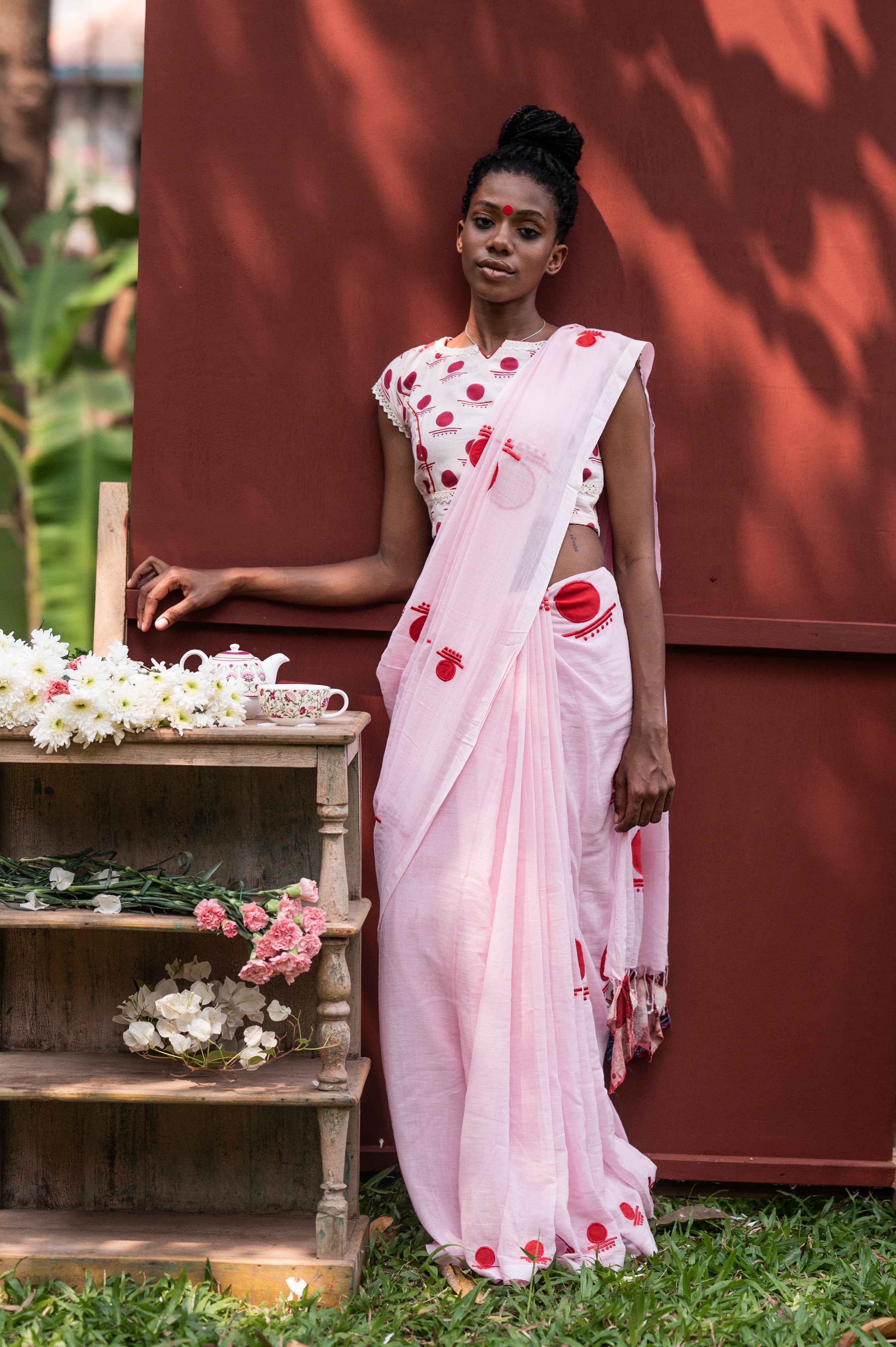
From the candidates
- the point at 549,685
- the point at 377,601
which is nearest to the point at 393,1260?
the point at 549,685

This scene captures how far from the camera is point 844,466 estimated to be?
2832mm

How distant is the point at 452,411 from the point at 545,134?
0.69 metres

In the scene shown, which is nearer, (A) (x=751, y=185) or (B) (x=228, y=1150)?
(B) (x=228, y=1150)

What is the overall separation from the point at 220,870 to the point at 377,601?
749 mm

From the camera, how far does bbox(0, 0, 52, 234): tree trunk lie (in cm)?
567

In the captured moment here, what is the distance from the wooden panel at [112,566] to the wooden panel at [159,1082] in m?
0.95

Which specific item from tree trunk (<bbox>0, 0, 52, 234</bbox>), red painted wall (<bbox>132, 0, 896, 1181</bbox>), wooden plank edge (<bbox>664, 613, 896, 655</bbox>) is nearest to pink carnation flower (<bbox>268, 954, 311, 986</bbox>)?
red painted wall (<bbox>132, 0, 896, 1181</bbox>)

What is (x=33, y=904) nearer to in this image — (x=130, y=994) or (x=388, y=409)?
(x=130, y=994)

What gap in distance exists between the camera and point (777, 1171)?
2.82m

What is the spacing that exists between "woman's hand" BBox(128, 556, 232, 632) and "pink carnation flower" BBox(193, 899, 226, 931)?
79cm

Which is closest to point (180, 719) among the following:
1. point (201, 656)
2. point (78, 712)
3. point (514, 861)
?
point (78, 712)

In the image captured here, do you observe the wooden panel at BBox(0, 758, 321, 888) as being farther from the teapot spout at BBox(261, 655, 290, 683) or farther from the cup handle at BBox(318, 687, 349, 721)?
the teapot spout at BBox(261, 655, 290, 683)

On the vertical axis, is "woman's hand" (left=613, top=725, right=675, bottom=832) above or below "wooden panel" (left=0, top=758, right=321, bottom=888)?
above

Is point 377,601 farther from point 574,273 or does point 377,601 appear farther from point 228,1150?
point 228,1150
